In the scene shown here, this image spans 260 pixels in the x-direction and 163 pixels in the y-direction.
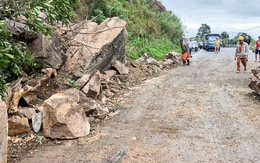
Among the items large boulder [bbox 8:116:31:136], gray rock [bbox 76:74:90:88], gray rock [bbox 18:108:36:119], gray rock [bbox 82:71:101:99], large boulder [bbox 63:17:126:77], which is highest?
large boulder [bbox 63:17:126:77]

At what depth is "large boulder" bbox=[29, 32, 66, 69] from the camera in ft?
26.1

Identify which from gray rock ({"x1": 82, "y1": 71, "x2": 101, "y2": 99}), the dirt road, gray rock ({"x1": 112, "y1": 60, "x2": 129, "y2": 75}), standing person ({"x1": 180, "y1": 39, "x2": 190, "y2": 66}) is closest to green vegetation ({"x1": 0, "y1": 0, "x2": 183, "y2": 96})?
gray rock ({"x1": 82, "y1": 71, "x2": 101, "y2": 99})

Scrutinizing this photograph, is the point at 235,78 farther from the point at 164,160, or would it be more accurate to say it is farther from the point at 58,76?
the point at 164,160

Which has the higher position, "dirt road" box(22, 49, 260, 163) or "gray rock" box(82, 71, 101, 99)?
"gray rock" box(82, 71, 101, 99)

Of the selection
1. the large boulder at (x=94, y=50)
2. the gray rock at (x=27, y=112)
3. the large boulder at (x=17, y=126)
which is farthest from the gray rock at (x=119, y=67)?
the large boulder at (x=17, y=126)

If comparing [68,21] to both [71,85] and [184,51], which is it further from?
[184,51]

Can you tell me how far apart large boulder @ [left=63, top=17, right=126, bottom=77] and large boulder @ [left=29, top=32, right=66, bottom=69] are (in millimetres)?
437

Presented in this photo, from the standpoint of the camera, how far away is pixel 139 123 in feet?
21.7

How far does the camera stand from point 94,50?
9.64 metres

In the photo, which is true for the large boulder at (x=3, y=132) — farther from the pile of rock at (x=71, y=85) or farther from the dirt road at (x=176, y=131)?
the pile of rock at (x=71, y=85)

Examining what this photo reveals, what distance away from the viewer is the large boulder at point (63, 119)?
5.69 metres

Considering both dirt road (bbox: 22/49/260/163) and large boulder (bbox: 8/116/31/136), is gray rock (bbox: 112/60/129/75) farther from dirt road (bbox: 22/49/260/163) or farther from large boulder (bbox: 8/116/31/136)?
large boulder (bbox: 8/116/31/136)

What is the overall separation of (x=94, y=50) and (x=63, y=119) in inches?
170

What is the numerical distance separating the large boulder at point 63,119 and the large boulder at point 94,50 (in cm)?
253
